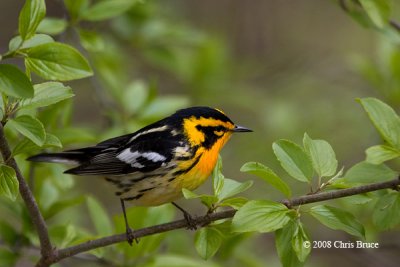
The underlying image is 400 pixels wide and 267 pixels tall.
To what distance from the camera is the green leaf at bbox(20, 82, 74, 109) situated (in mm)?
2760

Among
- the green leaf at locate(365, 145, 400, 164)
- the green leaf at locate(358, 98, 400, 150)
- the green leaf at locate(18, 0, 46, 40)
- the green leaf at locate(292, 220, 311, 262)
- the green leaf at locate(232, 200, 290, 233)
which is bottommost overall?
the green leaf at locate(292, 220, 311, 262)

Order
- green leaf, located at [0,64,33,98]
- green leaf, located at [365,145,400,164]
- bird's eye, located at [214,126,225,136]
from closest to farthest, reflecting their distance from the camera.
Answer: green leaf, located at [0,64,33,98] → green leaf, located at [365,145,400,164] → bird's eye, located at [214,126,225,136]

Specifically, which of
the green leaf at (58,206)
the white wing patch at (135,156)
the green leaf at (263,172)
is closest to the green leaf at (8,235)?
the green leaf at (58,206)

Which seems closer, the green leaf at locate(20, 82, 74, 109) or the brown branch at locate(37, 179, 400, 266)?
the brown branch at locate(37, 179, 400, 266)

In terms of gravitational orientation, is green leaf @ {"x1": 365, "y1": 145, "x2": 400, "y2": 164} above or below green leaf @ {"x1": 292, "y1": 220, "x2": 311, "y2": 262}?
above

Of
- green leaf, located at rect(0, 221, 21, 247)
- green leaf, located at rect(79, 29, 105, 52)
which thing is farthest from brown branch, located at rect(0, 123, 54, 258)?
green leaf, located at rect(79, 29, 105, 52)

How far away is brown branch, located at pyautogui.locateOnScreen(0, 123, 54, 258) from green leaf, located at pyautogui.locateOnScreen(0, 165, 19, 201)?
0.15 feet

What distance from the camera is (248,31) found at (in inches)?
266

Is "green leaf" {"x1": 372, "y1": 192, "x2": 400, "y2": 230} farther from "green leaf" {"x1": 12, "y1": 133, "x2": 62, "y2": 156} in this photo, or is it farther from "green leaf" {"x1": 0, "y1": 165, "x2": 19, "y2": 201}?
"green leaf" {"x1": 0, "y1": 165, "x2": 19, "y2": 201}

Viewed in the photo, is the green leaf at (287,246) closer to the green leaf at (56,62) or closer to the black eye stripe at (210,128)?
the green leaf at (56,62)

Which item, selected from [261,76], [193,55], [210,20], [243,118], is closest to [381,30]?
[193,55]

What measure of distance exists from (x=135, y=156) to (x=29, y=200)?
1046mm

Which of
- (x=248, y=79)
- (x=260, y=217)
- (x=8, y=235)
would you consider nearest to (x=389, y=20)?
(x=260, y=217)

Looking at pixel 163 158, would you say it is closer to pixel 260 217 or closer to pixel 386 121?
pixel 260 217
